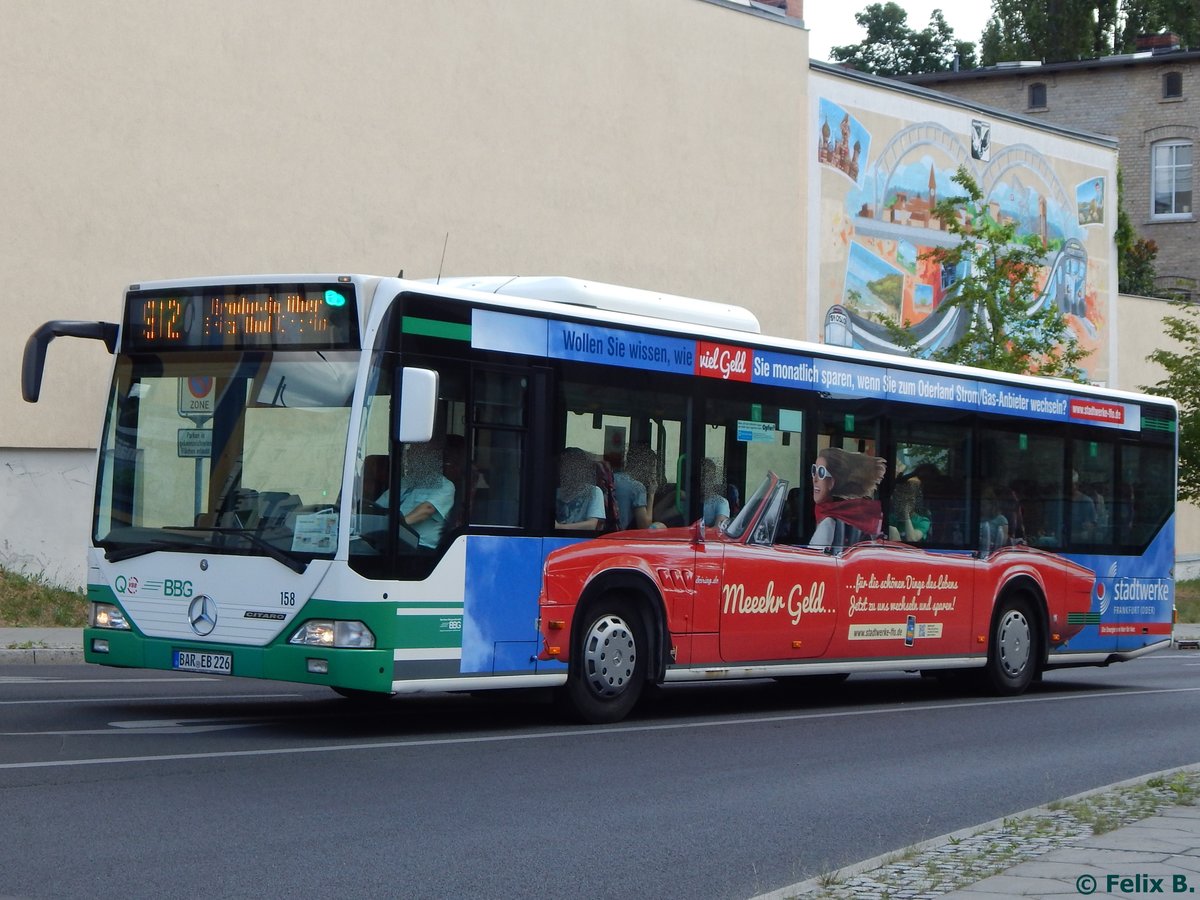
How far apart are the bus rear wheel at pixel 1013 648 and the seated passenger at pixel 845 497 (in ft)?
8.19

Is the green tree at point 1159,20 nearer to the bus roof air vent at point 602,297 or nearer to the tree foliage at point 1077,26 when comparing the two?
the tree foliage at point 1077,26

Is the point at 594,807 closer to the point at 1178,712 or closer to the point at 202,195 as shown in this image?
the point at 1178,712

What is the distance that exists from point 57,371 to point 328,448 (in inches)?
549

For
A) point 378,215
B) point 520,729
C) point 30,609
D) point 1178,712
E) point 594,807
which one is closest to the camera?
point 594,807

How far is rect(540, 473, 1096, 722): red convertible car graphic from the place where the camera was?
41.3 ft

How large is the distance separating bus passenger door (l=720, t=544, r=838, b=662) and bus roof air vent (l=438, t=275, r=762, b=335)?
1.85 m

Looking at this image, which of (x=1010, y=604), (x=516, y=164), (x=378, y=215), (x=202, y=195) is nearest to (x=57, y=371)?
(x=202, y=195)

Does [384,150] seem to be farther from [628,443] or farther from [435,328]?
[435,328]


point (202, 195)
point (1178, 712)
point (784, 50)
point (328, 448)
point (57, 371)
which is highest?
point (784, 50)

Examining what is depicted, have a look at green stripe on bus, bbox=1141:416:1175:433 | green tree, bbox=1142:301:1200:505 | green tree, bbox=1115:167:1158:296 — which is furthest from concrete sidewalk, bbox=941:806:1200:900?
→ green tree, bbox=1115:167:1158:296

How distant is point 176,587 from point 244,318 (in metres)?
1.81

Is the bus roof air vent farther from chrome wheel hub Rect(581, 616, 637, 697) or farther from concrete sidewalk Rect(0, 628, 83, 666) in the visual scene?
concrete sidewalk Rect(0, 628, 83, 666)

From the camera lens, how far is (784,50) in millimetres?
34312

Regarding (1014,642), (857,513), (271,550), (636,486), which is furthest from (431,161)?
(271,550)
